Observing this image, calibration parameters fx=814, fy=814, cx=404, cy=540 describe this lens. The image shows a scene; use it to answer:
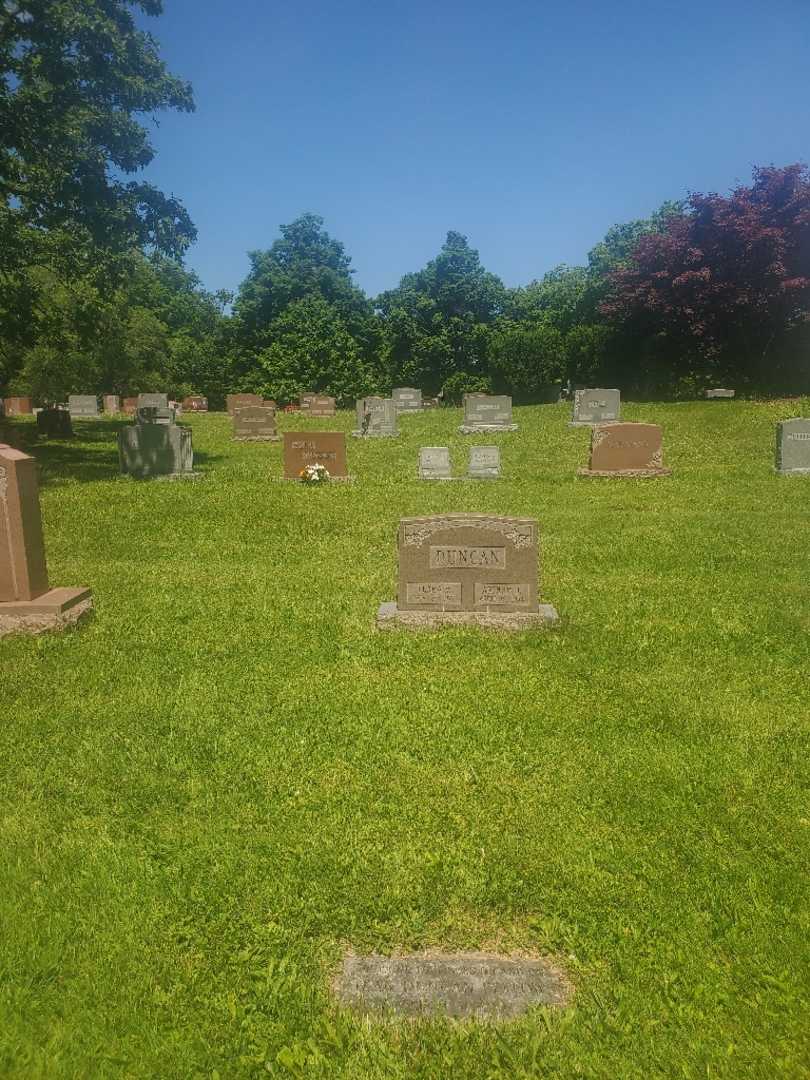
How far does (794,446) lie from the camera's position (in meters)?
17.3

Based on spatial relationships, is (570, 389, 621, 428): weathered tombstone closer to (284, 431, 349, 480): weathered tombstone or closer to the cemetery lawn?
(284, 431, 349, 480): weathered tombstone

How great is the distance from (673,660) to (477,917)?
3.65m

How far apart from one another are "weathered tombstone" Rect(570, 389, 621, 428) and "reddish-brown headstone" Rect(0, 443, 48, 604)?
21.2 metres

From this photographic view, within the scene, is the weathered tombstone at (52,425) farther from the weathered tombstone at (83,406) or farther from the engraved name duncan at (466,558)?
the engraved name duncan at (466,558)

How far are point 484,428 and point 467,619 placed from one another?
20432 millimetres

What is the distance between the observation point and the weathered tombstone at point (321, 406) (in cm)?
3841

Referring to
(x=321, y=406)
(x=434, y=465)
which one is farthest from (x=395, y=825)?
(x=321, y=406)

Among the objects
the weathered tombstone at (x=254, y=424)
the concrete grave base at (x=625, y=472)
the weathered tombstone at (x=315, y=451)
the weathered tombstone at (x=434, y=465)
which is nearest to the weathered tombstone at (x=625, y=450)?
the concrete grave base at (x=625, y=472)

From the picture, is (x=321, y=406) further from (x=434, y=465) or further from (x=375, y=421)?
(x=434, y=465)

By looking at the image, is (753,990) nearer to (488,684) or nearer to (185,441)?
(488,684)

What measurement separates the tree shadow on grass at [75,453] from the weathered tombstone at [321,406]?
1029cm

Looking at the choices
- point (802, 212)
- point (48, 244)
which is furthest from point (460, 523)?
point (802, 212)

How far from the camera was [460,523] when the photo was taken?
7469 millimetres

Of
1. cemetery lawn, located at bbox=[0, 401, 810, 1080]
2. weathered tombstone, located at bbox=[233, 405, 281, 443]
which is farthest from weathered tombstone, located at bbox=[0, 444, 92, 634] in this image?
weathered tombstone, located at bbox=[233, 405, 281, 443]
